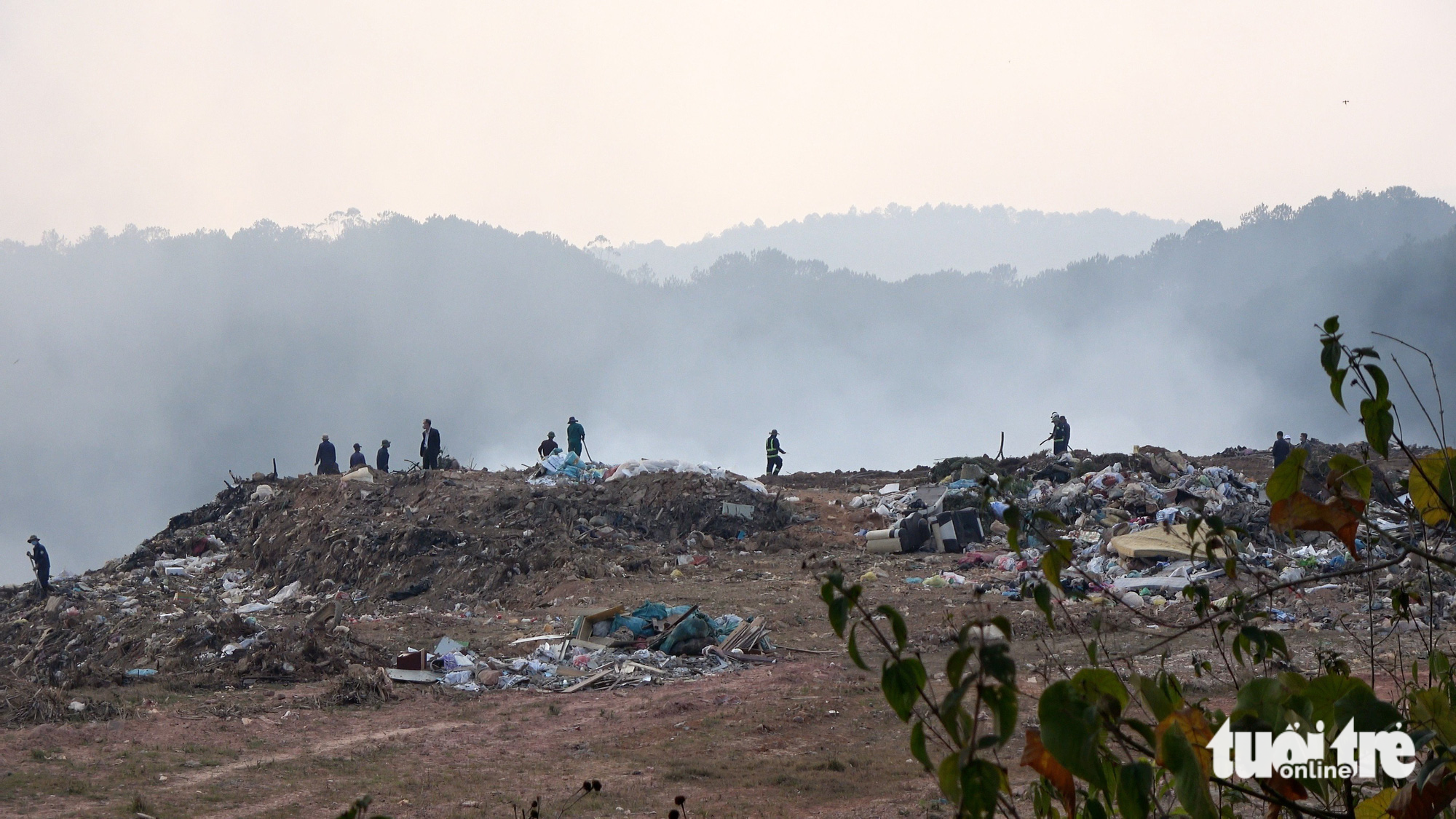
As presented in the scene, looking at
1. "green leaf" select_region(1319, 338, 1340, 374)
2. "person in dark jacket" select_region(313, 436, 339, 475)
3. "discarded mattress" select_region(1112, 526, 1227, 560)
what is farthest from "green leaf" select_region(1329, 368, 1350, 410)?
"person in dark jacket" select_region(313, 436, 339, 475)

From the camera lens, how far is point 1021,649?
10.1 metres

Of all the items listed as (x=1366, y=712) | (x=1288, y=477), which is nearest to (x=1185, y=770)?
(x=1366, y=712)

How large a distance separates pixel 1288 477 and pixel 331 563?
1789 centimetres

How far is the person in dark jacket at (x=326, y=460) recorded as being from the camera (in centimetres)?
2314

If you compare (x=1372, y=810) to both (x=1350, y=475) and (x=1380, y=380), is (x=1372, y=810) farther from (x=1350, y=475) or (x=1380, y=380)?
(x=1380, y=380)

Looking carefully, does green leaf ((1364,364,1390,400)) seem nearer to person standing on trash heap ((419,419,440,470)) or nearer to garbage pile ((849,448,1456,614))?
garbage pile ((849,448,1456,614))

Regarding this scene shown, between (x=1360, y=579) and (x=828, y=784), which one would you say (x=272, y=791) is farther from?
(x=1360, y=579)

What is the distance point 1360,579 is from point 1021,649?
4669 mm

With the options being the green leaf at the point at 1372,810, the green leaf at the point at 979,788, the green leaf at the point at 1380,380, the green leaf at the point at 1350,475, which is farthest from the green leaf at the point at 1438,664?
the green leaf at the point at 979,788

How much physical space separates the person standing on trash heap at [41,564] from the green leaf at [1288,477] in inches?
764

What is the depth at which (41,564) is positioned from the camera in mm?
17172

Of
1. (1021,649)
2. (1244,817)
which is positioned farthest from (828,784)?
(1021,649)

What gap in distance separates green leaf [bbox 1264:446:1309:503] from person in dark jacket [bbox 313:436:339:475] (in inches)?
921

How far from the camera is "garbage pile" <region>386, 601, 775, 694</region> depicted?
10.1 metres
